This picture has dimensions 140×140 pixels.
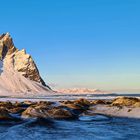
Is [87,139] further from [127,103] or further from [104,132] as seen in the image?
[127,103]

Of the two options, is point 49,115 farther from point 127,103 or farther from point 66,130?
point 127,103

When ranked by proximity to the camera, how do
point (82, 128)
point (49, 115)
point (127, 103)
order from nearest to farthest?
point (82, 128), point (49, 115), point (127, 103)

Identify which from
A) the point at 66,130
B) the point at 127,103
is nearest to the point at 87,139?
the point at 66,130

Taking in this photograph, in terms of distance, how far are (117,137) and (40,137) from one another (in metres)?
4.60

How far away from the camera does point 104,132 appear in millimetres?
25719

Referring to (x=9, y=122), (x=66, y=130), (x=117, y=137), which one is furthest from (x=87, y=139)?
(x=9, y=122)

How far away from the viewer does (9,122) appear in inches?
1282

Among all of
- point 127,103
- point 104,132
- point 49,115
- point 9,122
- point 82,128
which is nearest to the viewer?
point 104,132

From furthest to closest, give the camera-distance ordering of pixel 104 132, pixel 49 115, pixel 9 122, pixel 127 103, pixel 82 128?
pixel 127 103 < pixel 49 115 < pixel 9 122 < pixel 82 128 < pixel 104 132

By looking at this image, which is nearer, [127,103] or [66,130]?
[66,130]

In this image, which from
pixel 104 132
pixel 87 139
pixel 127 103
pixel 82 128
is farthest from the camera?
pixel 127 103

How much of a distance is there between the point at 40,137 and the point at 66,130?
13.2 ft

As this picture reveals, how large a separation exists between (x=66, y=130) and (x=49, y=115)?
9.69 meters

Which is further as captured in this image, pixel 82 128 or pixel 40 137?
pixel 82 128
